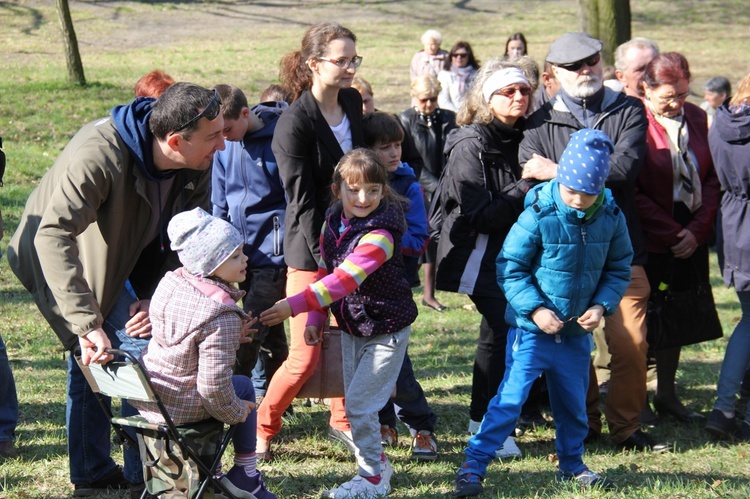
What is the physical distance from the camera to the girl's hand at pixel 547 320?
4492 millimetres

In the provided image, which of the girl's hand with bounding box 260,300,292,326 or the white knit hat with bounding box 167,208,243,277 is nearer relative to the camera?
the white knit hat with bounding box 167,208,243,277

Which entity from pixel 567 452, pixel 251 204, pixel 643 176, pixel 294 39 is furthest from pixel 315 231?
pixel 294 39

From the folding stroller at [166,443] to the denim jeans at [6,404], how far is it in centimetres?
165

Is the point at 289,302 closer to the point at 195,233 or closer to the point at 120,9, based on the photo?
the point at 195,233

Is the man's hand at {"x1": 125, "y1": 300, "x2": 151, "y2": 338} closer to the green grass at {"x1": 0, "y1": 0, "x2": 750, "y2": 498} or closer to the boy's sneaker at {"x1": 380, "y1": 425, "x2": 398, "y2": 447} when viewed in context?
the green grass at {"x1": 0, "y1": 0, "x2": 750, "y2": 498}

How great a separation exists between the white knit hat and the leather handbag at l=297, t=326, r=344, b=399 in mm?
1460

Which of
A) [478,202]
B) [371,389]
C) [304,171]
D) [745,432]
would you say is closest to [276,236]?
[304,171]

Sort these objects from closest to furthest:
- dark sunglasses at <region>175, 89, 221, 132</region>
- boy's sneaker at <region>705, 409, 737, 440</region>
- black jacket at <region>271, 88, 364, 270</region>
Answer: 1. dark sunglasses at <region>175, 89, 221, 132</region>
2. black jacket at <region>271, 88, 364, 270</region>
3. boy's sneaker at <region>705, 409, 737, 440</region>

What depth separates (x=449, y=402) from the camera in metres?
6.43

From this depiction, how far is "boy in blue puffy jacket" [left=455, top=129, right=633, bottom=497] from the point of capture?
4.49 meters

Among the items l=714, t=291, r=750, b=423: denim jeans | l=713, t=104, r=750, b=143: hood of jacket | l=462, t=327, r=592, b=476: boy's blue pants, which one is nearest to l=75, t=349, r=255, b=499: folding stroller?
l=462, t=327, r=592, b=476: boy's blue pants

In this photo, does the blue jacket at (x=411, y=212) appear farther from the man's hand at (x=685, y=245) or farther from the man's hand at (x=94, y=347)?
the man's hand at (x=94, y=347)

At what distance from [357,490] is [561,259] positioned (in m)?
1.48

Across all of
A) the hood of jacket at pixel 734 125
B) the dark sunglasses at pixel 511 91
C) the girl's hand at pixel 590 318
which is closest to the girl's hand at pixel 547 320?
the girl's hand at pixel 590 318
